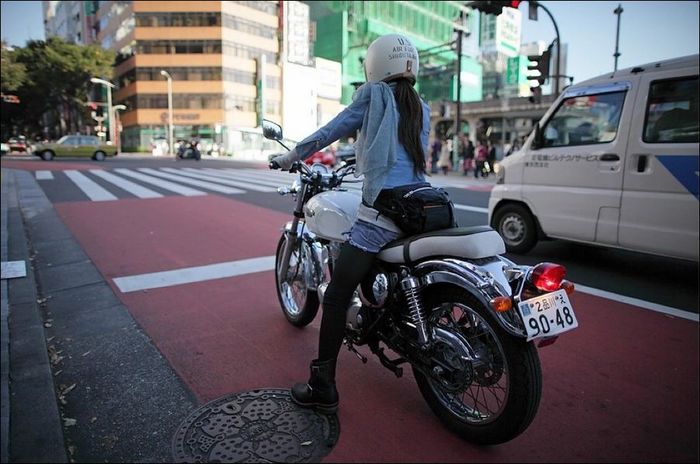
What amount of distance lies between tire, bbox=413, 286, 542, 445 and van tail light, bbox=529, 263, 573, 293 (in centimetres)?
24

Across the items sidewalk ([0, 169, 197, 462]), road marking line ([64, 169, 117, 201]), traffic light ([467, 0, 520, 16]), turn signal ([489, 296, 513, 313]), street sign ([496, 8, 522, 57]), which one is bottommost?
sidewalk ([0, 169, 197, 462])

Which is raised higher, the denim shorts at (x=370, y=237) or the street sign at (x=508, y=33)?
the street sign at (x=508, y=33)

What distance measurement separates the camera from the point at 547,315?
6.57 feet

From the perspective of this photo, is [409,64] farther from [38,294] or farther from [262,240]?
[262,240]

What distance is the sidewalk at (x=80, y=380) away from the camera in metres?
2.26

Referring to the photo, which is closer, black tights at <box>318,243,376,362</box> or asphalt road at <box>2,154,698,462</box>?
asphalt road at <box>2,154,698,462</box>

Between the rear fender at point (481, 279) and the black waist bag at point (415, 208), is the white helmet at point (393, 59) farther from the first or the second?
the rear fender at point (481, 279)

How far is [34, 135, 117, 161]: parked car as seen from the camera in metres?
28.4

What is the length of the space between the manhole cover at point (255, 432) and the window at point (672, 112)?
4.26 metres

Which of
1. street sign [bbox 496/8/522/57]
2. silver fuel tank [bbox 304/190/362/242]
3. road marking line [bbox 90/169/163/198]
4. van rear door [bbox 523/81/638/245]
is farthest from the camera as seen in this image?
street sign [bbox 496/8/522/57]

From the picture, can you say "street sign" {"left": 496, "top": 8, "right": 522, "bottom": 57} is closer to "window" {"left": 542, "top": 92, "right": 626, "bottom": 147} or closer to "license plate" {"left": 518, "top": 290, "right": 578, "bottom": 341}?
"window" {"left": 542, "top": 92, "right": 626, "bottom": 147}

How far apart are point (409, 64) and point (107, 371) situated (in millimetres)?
2532

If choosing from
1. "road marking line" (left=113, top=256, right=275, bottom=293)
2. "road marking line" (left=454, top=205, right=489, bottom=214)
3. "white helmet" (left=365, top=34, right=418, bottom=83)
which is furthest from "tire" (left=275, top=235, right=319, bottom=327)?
"road marking line" (left=454, top=205, right=489, bottom=214)

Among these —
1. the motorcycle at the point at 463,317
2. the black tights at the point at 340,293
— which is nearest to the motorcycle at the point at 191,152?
the motorcycle at the point at 463,317
